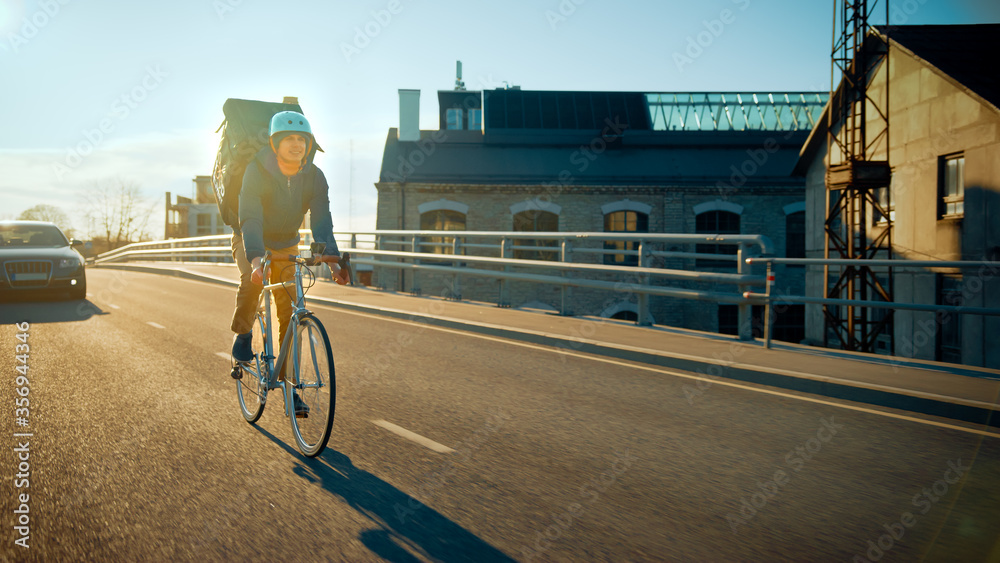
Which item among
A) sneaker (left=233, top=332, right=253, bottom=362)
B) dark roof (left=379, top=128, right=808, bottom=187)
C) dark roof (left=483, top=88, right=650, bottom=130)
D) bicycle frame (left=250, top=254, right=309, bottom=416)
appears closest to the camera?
bicycle frame (left=250, top=254, right=309, bottom=416)

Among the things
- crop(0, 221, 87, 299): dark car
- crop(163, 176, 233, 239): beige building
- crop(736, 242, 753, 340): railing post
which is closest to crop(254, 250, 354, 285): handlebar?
crop(736, 242, 753, 340): railing post

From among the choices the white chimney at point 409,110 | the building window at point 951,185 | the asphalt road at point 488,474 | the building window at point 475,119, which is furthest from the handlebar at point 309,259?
the building window at point 475,119

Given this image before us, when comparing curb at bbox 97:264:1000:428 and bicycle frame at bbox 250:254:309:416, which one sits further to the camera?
curb at bbox 97:264:1000:428

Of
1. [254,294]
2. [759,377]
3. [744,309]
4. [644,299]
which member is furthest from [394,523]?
[644,299]

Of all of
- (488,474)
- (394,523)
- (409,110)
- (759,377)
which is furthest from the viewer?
(409,110)

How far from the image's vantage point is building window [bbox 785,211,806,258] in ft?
97.2

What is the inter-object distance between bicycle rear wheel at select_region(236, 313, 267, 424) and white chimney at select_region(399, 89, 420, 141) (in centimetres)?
2842

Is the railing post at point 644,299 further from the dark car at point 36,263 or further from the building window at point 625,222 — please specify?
the building window at point 625,222

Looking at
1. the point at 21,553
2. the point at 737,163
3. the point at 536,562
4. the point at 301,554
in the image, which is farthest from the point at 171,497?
the point at 737,163

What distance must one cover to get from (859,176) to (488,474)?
66.1 ft

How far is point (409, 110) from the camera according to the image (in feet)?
107

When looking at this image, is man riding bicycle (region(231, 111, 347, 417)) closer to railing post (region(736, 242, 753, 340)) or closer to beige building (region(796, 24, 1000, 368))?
railing post (region(736, 242, 753, 340))

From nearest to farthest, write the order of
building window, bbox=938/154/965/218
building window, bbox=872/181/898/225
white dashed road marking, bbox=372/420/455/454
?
white dashed road marking, bbox=372/420/455/454, building window, bbox=938/154/965/218, building window, bbox=872/181/898/225

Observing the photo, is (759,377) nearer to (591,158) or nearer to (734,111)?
(591,158)
